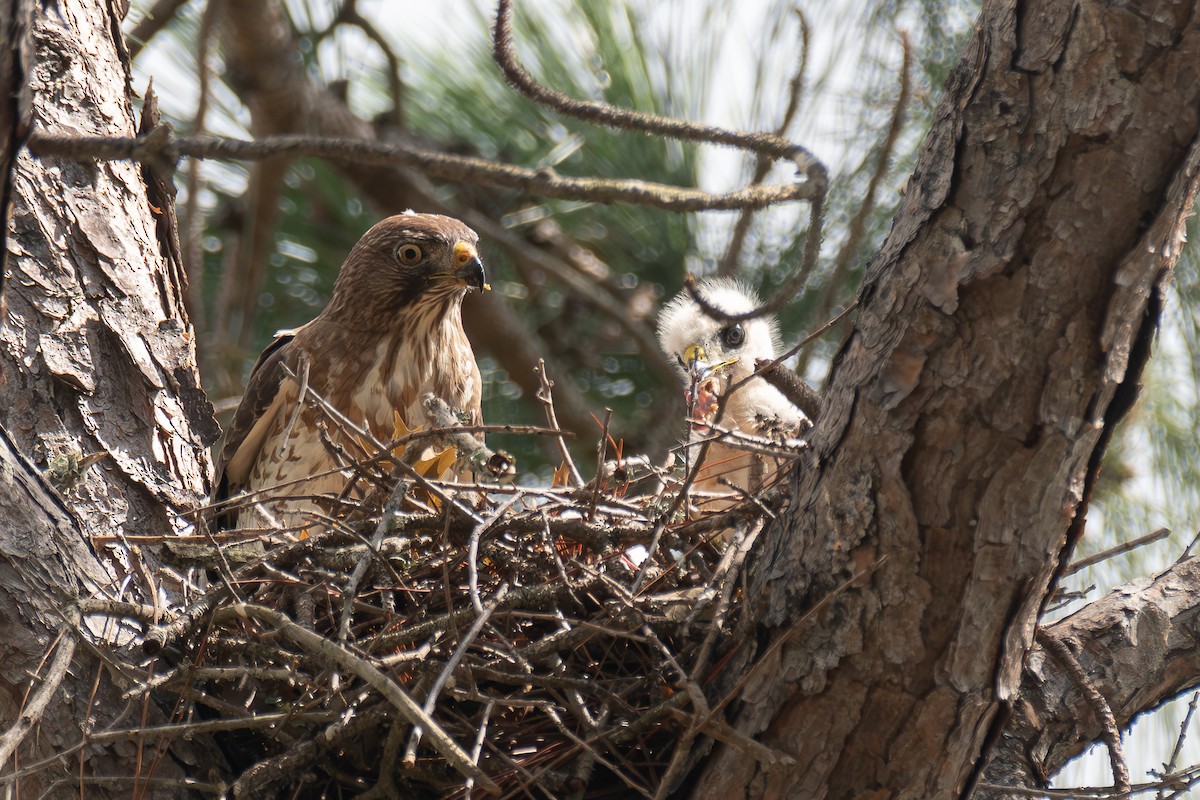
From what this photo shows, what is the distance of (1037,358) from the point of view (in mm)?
1865

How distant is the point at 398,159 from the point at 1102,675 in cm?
169

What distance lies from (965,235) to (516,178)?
1.06 metres

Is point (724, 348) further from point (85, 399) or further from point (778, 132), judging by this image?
point (85, 399)

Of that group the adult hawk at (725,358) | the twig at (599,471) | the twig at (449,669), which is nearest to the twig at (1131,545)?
the twig at (599,471)

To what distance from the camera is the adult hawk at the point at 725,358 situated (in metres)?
3.97

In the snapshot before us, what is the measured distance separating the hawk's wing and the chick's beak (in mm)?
544

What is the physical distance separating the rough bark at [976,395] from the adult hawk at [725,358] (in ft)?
5.10

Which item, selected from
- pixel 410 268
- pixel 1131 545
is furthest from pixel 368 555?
pixel 410 268

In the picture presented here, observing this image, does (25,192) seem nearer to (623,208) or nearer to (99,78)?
(99,78)

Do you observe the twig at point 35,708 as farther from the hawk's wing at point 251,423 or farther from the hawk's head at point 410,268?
the hawk's head at point 410,268

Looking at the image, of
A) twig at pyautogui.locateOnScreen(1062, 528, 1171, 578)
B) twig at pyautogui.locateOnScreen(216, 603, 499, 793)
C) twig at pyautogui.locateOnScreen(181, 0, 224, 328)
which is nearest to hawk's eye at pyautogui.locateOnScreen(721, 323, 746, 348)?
twig at pyautogui.locateOnScreen(181, 0, 224, 328)

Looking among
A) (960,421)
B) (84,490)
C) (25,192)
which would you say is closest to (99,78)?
(25,192)

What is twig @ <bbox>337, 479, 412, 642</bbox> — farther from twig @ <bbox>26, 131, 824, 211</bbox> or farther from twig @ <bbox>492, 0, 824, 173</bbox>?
twig @ <bbox>492, 0, 824, 173</bbox>

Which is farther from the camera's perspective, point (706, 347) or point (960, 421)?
point (706, 347)
